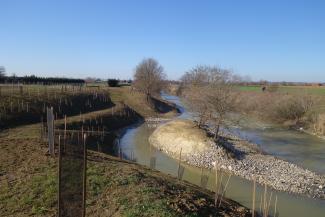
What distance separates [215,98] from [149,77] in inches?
2040

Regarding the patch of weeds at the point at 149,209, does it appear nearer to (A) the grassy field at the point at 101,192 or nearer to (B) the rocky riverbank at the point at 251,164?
(A) the grassy field at the point at 101,192

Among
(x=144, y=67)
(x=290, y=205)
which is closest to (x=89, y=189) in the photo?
(x=290, y=205)

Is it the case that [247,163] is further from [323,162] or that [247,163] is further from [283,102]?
[283,102]

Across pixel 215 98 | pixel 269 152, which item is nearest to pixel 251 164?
pixel 269 152

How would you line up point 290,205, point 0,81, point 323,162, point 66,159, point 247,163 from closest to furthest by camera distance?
point 66,159 → point 290,205 → point 247,163 → point 323,162 → point 0,81

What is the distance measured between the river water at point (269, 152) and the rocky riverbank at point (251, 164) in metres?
1.33

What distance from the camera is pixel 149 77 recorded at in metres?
94.1

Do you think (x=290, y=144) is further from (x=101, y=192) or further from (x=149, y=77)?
(x=149, y=77)

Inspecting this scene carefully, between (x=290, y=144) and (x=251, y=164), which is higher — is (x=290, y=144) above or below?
below

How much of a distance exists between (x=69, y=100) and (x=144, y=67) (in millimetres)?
41784

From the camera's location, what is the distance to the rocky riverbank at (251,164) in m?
28.3

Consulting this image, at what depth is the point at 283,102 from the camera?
72.4 metres

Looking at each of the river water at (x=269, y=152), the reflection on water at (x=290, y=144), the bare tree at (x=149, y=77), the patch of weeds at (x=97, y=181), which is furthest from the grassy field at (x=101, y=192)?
the bare tree at (x=149, y=77)

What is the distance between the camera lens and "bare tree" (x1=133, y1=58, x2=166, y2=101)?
91.7 metres
